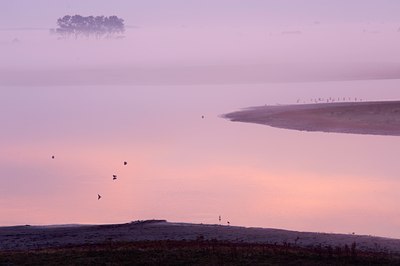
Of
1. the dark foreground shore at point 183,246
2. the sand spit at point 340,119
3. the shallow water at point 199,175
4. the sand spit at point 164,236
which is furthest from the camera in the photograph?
the sand spit at point 340,119

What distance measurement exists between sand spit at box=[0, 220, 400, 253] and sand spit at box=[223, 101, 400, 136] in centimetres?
3727

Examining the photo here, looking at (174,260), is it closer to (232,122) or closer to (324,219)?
(324,219)

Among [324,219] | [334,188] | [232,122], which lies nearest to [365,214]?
[324,219]

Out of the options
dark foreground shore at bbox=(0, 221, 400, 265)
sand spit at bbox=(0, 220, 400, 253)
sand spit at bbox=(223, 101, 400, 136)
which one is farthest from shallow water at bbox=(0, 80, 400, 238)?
dark foreground shore at bbox=(0, 221, 400, 265)

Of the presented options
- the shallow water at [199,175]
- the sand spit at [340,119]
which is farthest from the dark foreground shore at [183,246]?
the sand spit at [340,119]

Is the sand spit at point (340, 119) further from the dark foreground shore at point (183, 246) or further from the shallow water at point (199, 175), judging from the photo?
the dark foreground shore at point (183, 246)

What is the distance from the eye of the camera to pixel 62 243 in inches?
1159

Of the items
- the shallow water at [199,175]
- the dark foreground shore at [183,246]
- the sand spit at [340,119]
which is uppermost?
the sand spit at [340,119]

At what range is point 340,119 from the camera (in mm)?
73062

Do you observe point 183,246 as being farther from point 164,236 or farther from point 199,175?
point 199,175

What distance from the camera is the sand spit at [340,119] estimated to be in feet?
223

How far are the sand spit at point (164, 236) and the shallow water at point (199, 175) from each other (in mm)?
3179

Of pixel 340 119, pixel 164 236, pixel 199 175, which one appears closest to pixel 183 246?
pixel 164 236

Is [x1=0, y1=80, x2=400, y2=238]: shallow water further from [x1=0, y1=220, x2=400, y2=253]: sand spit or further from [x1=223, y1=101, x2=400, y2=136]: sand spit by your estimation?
[x1=0, y1=220, x2=400, y2=253]: sand spit
